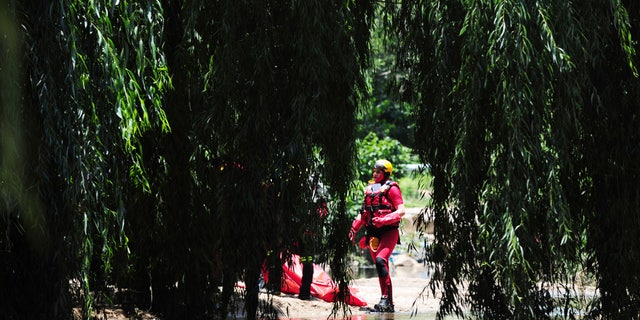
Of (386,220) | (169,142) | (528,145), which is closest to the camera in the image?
(528,145)

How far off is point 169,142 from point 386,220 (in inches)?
137

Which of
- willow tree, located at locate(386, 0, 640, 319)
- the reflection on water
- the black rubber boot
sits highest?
willow tree, located at locate(386, 0, 640, 319)

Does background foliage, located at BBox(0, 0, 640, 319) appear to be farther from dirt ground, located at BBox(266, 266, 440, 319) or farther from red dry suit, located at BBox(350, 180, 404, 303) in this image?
red dry suit, located at BBox(350, 180, 404, 303)

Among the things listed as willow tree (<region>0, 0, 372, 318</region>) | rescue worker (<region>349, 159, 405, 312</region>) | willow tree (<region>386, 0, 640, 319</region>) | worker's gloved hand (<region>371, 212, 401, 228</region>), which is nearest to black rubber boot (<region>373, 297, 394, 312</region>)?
rescue worker (<region>349, 159, 405, 312</region>)

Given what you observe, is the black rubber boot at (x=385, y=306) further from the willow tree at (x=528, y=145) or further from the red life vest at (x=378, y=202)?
the willow tree at (x=528, y=145)

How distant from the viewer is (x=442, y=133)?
9.60 m

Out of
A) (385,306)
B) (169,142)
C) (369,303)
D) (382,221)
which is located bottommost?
(385,306)

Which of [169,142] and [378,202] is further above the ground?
[169,142]

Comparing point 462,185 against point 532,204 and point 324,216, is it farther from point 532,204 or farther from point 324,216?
point 324,216

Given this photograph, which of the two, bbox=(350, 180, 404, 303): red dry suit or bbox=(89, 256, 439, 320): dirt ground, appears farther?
bbox=(350, 180, 404, 303): red dry suit

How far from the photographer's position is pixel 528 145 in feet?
27.5

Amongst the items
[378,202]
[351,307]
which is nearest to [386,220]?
[378,202]

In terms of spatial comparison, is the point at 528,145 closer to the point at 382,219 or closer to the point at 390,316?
the point at 382,219

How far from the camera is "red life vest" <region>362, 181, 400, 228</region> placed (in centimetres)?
1291
